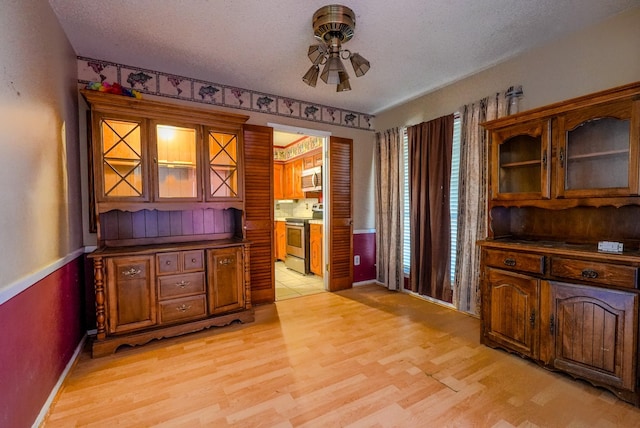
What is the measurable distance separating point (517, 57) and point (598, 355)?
2406 millimetres

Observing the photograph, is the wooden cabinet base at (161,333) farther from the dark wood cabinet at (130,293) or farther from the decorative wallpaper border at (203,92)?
the decorative wallpaper border at (203,92)

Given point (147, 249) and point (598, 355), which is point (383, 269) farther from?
point (147, 249)

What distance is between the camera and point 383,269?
413cm

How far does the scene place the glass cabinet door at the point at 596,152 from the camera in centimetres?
180

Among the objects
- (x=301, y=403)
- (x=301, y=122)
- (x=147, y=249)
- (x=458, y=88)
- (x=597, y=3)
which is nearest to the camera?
(x=301, y=403)

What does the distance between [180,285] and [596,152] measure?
3379mm

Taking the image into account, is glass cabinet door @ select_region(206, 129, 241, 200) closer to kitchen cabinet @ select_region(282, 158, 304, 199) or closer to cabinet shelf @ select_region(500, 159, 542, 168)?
cabinet shelf @ select_region(500, 159, 542, 168)

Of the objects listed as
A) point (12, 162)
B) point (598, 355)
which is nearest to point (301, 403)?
point (598, 355)

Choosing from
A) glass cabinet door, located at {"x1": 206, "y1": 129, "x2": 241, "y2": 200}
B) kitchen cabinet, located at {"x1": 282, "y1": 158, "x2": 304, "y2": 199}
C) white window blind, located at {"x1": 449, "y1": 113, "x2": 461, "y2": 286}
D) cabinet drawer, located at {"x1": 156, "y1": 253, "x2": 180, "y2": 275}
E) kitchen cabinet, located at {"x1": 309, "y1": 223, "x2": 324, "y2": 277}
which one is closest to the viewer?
cabinet drawer, located at {"x1": 156, "y1": 253, "x2": 180, "y2": 275}

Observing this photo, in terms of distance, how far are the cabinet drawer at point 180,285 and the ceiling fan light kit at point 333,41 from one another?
1970 mm

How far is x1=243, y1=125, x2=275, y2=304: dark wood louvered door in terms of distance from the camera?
331 cm

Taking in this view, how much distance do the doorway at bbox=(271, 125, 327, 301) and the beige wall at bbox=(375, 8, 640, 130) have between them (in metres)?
1.94

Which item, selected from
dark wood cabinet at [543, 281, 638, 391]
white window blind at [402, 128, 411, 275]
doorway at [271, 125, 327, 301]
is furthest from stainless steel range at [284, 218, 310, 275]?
dark wood cabinet at [543, 281, 638, 391]

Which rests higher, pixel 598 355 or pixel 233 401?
pixel 598 355
